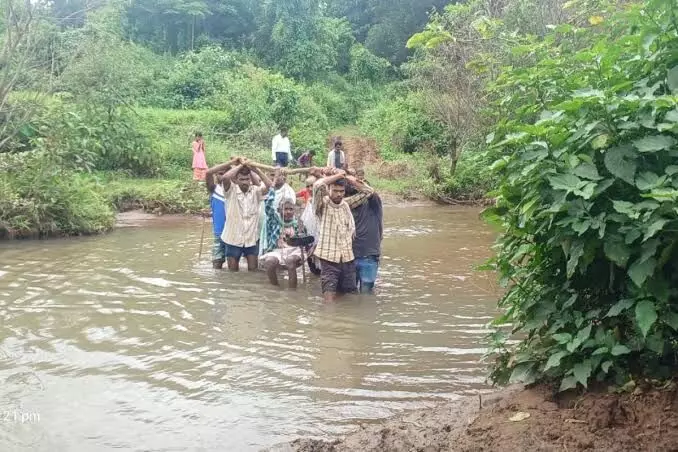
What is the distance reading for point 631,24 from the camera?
376cm

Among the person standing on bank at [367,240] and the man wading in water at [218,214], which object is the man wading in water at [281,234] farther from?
the person standing on bank at [367,240]

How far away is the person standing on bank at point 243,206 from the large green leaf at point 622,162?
21.3 feet

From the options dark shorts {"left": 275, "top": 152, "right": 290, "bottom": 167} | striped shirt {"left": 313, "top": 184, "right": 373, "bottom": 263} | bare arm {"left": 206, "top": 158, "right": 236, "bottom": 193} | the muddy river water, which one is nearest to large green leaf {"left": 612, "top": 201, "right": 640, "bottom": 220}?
the muddy river water

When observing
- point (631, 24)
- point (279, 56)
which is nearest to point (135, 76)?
point (279, 56)

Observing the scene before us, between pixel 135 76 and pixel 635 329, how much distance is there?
18965 millimetres

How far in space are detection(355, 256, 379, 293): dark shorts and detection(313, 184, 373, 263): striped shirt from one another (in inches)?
11.4

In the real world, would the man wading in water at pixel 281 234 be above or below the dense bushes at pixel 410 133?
below

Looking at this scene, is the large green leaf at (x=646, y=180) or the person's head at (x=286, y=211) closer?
the large green leaf at (x=646, y=180)

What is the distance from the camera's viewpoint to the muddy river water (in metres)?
4.53

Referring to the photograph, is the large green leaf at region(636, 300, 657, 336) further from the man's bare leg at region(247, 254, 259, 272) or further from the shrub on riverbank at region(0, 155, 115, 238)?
the shrub on riverbank at region(0, 155, 115, 238)

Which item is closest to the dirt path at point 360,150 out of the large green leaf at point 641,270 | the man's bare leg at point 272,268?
the man's bare leg at point 272,268

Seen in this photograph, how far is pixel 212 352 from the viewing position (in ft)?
20.1

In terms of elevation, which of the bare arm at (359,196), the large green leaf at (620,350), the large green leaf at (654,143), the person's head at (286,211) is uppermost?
the large green leaf at (654,143)

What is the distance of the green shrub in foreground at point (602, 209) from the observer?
3.06 metres
